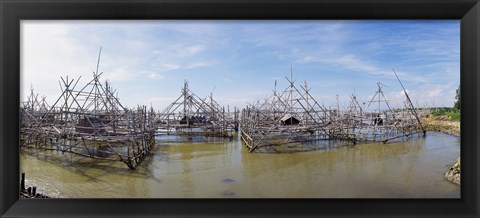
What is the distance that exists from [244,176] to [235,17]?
2.67 m

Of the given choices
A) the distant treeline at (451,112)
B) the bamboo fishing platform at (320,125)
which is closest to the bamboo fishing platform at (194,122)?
the bamboo fishing platform at (320,125)

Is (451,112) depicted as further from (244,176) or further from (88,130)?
(88,130)

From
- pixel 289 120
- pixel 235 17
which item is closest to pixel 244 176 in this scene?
pixel 235 17

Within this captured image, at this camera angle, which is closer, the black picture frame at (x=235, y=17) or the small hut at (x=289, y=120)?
the black picture frame at (x=235, y=17)

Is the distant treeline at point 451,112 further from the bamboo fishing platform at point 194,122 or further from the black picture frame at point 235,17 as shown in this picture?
the bamboo fishing platform at point 194,122

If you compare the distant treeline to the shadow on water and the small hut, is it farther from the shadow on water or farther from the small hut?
the small hut

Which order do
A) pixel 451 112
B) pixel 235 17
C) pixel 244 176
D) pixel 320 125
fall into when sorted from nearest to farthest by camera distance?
pixel 235 17
pixel 451 112
pixel 244 176
pixel 320 125

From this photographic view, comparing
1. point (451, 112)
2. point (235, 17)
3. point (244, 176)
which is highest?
point (235, 17)

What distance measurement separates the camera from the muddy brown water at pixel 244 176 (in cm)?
274

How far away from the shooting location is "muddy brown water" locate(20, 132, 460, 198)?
274cm

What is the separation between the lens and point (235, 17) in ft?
5.29

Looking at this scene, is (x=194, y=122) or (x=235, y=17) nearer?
(x=235, y=17)

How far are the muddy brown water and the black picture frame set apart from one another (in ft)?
0.71

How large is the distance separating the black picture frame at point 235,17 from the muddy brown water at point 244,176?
22 cm
